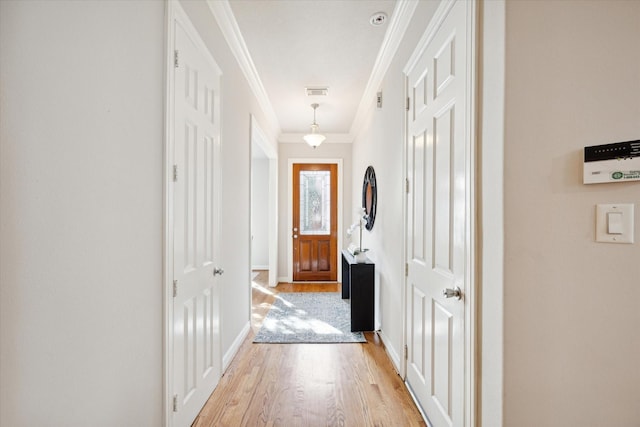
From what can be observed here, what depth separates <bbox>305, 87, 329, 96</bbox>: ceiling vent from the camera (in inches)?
142

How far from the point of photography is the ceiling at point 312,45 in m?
2.20

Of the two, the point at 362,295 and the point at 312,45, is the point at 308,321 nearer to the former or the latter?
the point at 362,295

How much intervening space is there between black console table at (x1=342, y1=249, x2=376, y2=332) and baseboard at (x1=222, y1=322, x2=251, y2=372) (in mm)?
1099

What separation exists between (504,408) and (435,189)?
3.44 ft

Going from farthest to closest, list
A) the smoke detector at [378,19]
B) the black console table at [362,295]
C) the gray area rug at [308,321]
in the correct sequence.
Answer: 1. the black console table at [362,295]
2. the gray area rug at [308,321]
3. the smoke detector at [378,19]

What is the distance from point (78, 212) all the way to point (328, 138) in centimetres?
499

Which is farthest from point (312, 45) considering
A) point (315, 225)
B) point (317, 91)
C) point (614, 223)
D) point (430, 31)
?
point (315, 225)

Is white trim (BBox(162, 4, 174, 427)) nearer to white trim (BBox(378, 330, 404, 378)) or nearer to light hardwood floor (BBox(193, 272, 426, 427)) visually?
light hardwood floor (BBox(193, 272, 426, 427))

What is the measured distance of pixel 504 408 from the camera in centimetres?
107

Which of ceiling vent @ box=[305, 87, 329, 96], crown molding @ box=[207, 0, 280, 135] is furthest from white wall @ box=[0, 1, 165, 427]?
ceiling vent @ box=[305, 87, 329, 96]

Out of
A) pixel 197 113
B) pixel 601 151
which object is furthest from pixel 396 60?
pixel 601 151

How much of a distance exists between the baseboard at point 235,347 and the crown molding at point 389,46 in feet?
9.35

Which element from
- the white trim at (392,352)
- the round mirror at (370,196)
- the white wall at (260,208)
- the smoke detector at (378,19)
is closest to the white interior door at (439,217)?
the white trim at (392,352)

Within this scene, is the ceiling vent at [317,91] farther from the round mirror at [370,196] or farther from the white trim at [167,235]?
the white trim at [167,235]
